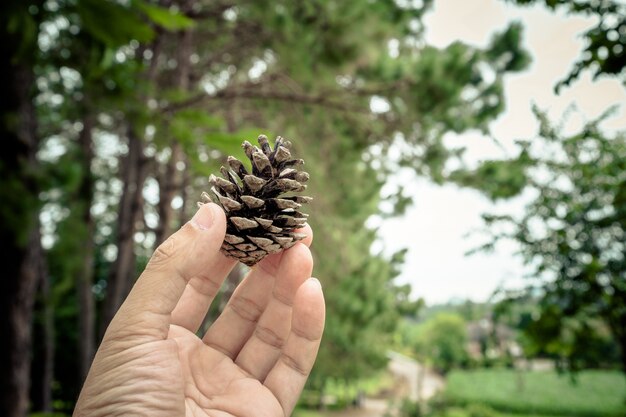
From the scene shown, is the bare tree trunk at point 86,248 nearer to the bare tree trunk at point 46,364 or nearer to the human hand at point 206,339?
the bare tree trunk at point 46,364

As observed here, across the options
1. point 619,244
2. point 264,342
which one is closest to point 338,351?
point 619,244

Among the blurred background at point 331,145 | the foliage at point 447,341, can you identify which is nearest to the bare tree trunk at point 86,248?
the blurred background at point 331,145

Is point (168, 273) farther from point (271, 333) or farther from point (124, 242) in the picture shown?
point (124, 242)

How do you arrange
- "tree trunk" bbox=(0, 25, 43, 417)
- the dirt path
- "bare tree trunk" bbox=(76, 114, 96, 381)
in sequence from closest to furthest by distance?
"tree trunk" bbox=(0, 25, 43, 417)
"bare tree trunk" bbox=(76, 114, 96, 381)
the dirt path

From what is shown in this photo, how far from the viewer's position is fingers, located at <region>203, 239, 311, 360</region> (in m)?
1.60

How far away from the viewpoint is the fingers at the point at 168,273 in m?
1.17

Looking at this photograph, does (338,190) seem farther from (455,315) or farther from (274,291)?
(455,315)

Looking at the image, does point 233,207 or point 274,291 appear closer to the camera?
point 233,207

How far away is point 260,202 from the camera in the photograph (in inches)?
49.1

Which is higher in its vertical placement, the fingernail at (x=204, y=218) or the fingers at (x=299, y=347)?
the fingernail at (x=204, y=218)

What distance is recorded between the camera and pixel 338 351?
759cm

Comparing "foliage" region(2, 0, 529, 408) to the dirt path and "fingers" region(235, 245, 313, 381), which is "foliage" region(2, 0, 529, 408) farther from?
the dirt path

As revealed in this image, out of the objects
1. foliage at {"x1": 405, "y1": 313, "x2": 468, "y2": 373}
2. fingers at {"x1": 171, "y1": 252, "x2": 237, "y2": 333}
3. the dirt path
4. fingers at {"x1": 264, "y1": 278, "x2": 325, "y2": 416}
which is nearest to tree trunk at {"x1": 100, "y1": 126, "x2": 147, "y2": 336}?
fingers at {"x1": 171, "y1": 252, "x2": 237, "y2": 333}

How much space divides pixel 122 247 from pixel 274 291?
5767 mm
